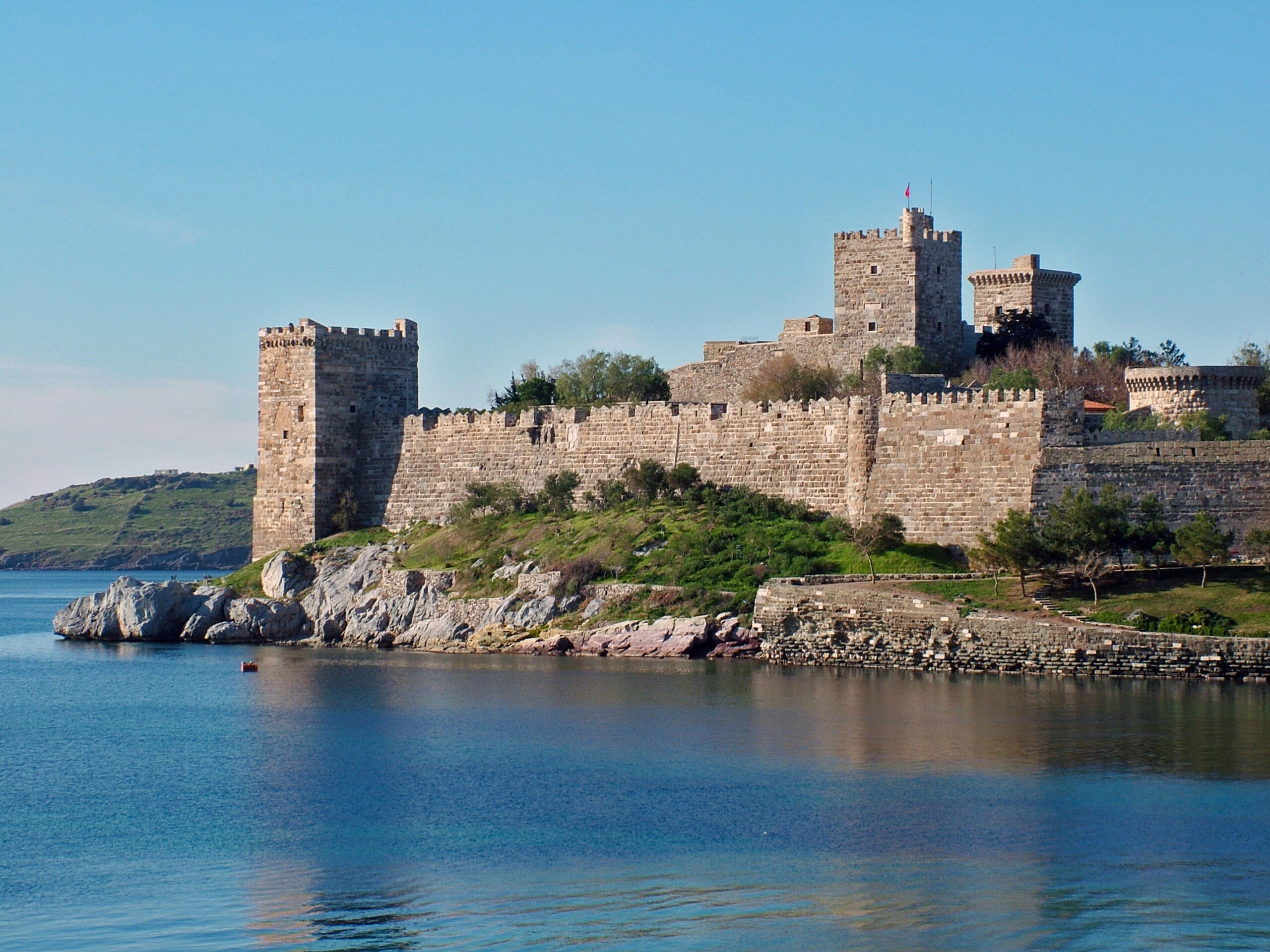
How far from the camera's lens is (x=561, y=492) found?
1672 inches

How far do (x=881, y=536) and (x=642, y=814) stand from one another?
14.9 meters

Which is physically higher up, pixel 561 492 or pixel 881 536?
Answer: pixel 561 492

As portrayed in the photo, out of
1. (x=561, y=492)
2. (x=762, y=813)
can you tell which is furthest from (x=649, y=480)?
(x=762, y=813)

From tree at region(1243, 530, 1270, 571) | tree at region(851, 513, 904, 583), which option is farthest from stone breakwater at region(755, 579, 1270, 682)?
tree at region(1243, 530, 1270, 571)

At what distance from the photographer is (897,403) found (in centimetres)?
3688

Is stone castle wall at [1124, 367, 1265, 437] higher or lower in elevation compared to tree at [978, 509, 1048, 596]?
higher

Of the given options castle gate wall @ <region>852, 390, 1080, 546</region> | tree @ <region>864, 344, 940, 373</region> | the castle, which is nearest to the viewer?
the castle

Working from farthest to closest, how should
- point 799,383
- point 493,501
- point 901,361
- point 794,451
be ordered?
point 799,383
point 901,361
point 493,501
point 794,451

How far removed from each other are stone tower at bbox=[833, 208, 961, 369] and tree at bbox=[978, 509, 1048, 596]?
1497 centimetres

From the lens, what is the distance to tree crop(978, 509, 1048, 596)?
104ft

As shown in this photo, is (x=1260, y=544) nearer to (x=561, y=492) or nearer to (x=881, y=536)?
(x=881, y=536)

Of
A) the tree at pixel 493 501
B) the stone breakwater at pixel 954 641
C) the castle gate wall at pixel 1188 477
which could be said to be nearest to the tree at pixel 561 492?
the tree at pixel 493 501

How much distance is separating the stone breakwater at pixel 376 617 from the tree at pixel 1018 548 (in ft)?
16.0

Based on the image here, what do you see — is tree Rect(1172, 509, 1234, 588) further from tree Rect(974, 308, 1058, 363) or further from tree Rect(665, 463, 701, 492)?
tree Rect(974, 308, 1058, 363)
